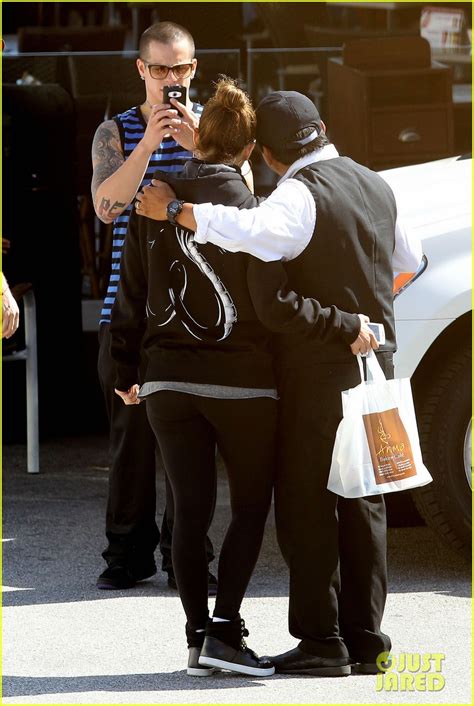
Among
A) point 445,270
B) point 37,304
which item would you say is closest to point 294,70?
point 37,304

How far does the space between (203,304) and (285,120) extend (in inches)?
22.0

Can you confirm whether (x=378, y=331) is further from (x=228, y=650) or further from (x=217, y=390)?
(x=228, y=650)

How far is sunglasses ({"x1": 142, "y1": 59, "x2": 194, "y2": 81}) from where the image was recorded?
182 inches

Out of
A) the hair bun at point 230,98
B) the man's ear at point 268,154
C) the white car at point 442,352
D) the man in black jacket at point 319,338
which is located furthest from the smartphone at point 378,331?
the white car at point 442,352

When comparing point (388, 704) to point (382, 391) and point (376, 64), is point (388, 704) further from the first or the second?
point (376, 64)

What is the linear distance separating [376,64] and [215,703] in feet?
14.7

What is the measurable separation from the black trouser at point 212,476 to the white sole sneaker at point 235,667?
13 cm

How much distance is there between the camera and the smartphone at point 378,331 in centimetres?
390

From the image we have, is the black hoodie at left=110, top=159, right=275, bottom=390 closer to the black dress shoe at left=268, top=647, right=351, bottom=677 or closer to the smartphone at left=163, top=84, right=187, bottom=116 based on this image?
the smartphone at left=163, top=84, right=187, bottom=116

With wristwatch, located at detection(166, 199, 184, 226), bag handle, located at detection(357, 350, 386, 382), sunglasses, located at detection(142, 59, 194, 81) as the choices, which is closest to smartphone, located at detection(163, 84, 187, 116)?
sunglasses, located at detection(142, 59, 194, 81)

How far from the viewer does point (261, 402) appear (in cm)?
387

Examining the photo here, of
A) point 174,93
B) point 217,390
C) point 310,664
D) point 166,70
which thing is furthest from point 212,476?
point 166,70

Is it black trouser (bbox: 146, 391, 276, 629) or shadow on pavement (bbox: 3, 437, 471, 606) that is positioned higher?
black trouser (bbox: 146, 391, 276, 629)

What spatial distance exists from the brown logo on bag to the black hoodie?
0.31 m
